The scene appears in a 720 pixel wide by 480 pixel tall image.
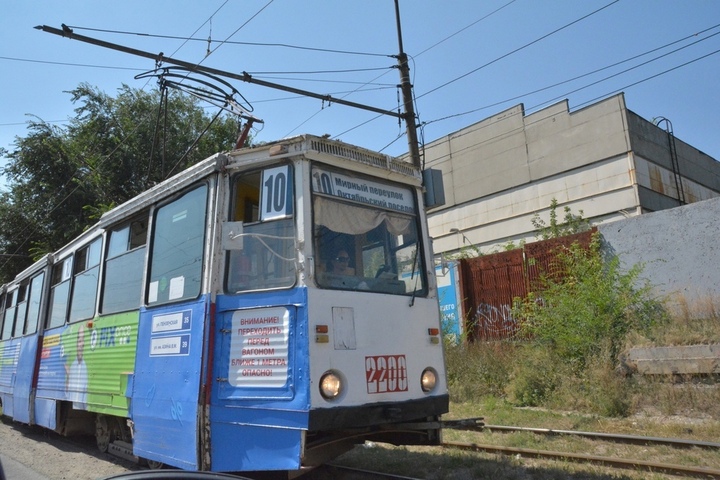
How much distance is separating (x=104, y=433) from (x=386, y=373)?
4561 millimetres

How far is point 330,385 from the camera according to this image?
14.2 feet

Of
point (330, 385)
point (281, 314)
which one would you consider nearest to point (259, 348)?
point (281, 314)

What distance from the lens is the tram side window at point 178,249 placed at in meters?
5.15

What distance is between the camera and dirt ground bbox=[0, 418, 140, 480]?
269 inches

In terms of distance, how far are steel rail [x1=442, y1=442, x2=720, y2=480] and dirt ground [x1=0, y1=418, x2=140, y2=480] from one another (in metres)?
4.27

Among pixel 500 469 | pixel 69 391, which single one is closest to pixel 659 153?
pixel 500 469

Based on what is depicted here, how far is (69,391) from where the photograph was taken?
762cm

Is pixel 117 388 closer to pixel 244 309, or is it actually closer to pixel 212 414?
pixel 212 414

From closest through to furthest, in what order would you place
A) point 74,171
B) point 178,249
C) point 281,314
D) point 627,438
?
point 281,314
point 178,249
point 627,438
point 74,171

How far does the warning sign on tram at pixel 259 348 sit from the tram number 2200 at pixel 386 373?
2.36ft

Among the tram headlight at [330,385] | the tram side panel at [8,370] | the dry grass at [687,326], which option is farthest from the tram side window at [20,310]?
the dry grass at [687,326]

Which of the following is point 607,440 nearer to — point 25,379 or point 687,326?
point 687,326

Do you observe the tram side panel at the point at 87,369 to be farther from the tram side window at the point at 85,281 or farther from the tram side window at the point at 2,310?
the tram side window at the point at 2,310

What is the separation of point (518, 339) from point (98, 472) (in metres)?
9.72
